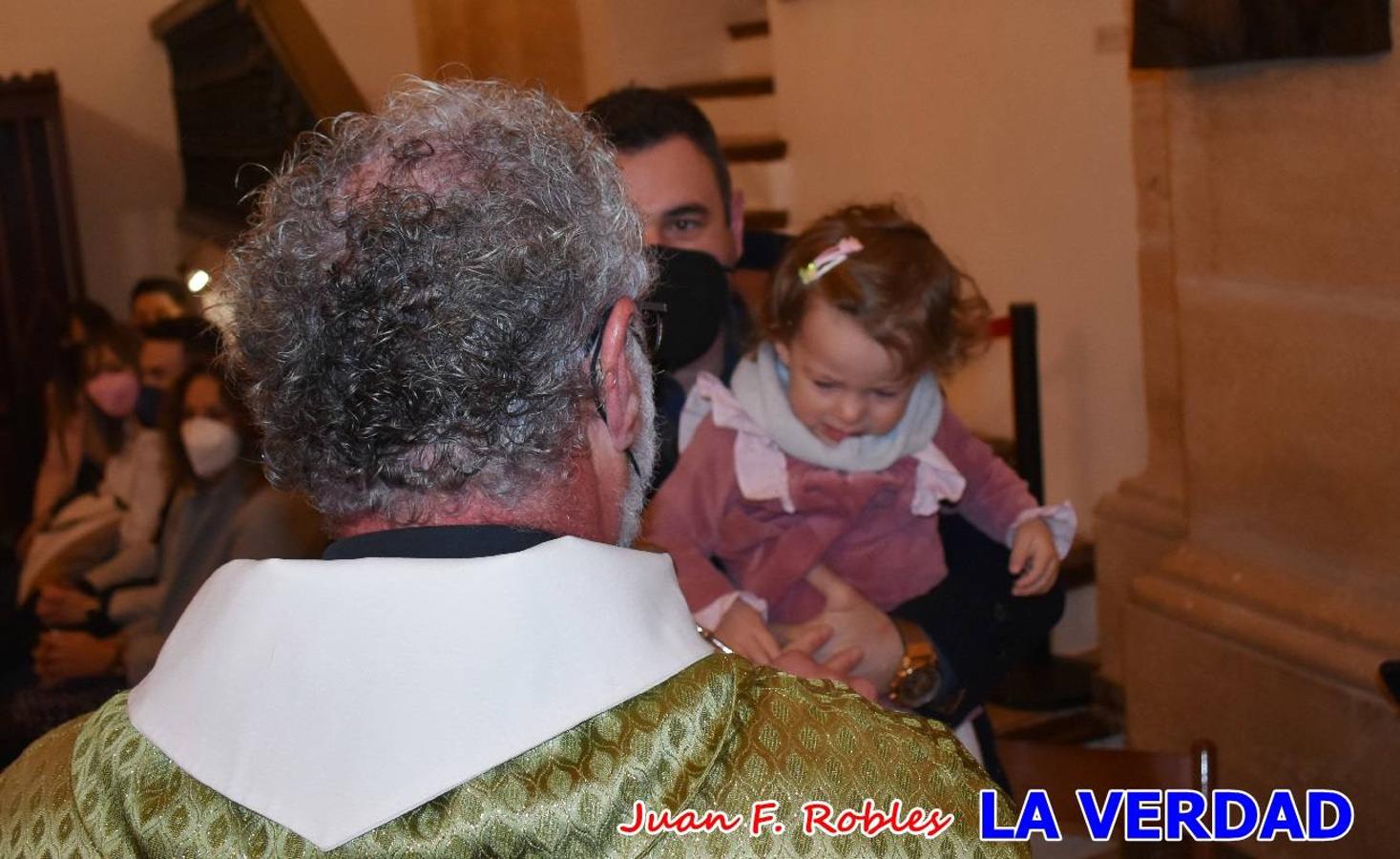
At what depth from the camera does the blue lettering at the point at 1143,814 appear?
2125mm

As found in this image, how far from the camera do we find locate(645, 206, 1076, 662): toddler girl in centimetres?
231

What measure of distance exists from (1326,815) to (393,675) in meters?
2.39

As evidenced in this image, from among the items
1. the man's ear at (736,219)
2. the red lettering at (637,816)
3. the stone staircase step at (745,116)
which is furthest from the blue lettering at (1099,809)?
the stone staircase step at (745,116)

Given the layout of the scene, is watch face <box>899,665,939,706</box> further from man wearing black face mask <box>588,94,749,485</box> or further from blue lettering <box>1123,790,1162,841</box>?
man wearing black face mask <box>588,94,749,485</box>

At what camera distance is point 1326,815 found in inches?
115

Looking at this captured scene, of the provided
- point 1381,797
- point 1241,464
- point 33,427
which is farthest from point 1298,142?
point 33,427

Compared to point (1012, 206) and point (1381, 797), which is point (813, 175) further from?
point (1381, 797)

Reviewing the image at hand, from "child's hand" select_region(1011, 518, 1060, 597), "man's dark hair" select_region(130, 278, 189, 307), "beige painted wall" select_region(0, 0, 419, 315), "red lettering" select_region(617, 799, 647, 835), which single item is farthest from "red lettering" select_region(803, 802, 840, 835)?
"beige painted wall" select_region(0, 0, 419, 315)

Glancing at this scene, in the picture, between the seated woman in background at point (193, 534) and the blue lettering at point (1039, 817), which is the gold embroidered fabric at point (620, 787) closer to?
the blue lettering at point (1039, 817)

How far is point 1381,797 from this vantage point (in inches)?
110

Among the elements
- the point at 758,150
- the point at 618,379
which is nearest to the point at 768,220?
the point at 758,150

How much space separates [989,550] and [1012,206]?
98.2 inches

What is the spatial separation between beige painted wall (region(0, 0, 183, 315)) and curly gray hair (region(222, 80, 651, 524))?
22.6ft

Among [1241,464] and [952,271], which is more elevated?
[952,271]
